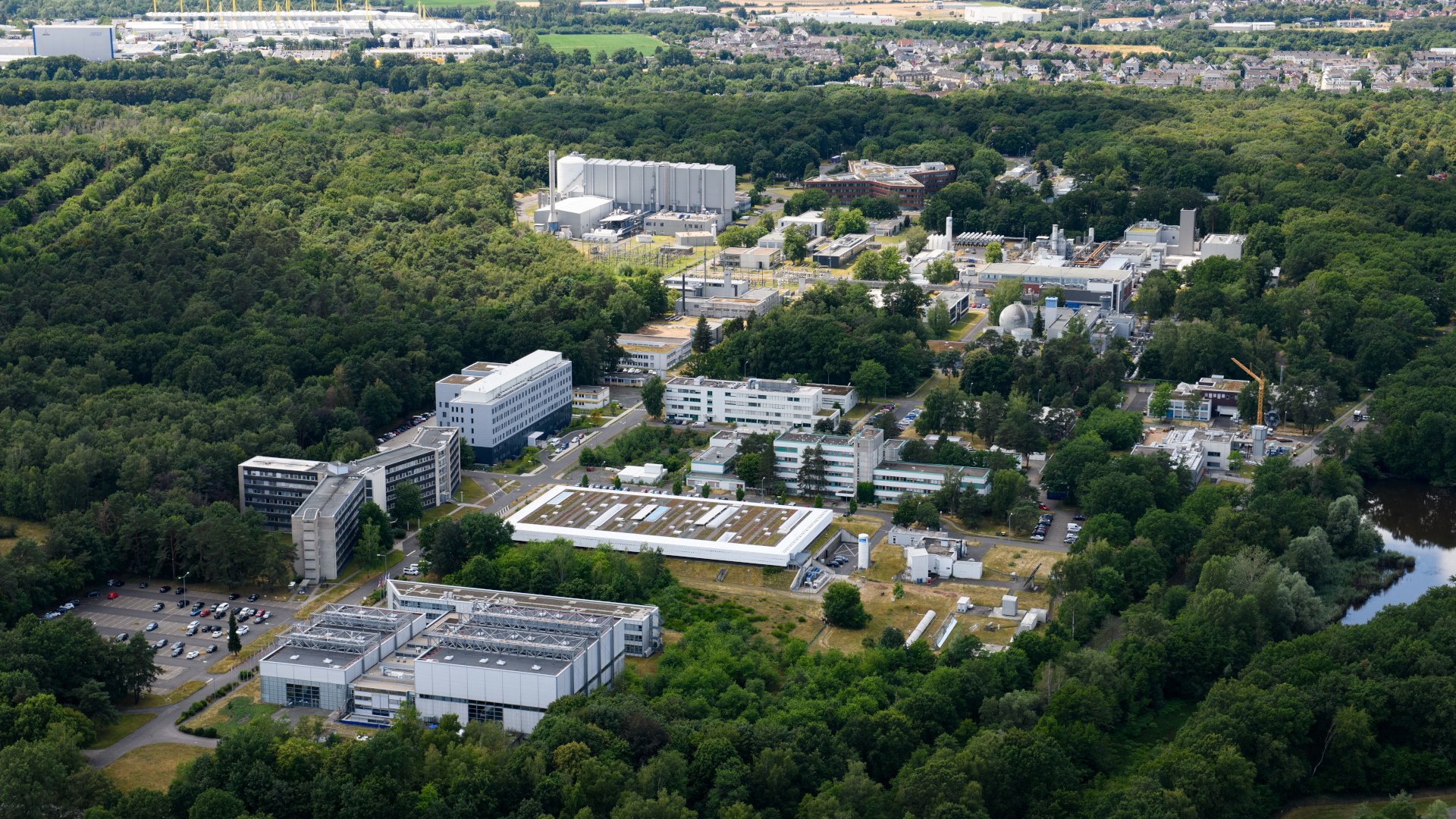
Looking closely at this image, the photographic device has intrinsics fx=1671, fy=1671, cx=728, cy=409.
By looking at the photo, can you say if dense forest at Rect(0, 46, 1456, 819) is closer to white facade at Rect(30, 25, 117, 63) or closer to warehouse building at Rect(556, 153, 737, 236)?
warehouse building at Rect(556, 153, 737, 236)

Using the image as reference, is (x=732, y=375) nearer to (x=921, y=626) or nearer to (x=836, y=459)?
(x=836, y=459)

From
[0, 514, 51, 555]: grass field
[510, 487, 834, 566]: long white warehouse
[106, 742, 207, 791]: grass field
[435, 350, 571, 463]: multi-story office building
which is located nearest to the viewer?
[106, 742, 207, 791]: grass field

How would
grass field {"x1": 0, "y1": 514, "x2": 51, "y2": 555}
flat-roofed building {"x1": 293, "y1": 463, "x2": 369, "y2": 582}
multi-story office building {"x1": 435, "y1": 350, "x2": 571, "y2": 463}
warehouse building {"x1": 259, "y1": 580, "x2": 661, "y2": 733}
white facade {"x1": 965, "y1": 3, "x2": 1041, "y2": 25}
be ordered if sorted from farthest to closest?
white facade {"x1": 965, "y1": 3, "x2": 1041, "y2": 25}
multi-story office building {"x1": 435, "y1": 350, "x2": 571, "y2": 463}
grass field {"x1": 0, "y1": 514, "x2": 51, "y2": 555}
flat-roofed building {"x1": 293, "y1": 463, "x2": 369, "y2": 582}
warehouse building {"x1": 259, "y1": 580, "x2": 661, "y2": 733}

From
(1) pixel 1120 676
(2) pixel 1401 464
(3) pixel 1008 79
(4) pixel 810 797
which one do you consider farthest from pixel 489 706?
(3) pixel 1008 79

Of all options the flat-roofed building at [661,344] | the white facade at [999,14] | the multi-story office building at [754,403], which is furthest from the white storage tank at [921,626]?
the white facade at [999,14]

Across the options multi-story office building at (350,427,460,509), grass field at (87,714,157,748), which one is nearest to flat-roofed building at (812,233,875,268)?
multi-story office building at (350,427,460,509)

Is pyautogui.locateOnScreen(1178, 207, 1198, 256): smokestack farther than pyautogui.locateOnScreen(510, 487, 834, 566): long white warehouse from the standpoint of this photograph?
Yes
